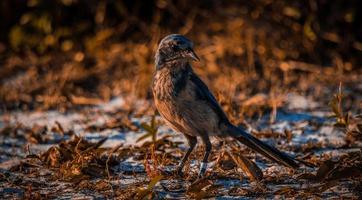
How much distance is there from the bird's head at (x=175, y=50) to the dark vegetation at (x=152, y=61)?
78 centimetres

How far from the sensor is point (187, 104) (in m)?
4.43

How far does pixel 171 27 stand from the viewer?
Answer: 8.20 meters

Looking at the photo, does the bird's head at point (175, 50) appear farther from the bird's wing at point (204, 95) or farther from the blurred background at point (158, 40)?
the blurred background at point (158, 40)

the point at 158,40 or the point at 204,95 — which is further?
the point at 158,40

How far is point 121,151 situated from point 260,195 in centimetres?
140

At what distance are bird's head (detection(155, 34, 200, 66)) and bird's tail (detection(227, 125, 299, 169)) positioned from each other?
2.05 ft

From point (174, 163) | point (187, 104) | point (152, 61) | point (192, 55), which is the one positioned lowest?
point (174, 163)

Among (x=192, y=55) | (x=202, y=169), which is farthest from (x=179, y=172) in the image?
(x=192, y=55)

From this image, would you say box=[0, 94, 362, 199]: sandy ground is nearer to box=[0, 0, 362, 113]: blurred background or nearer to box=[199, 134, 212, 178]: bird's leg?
box=[199, 134, 212, 178]: bird's leg

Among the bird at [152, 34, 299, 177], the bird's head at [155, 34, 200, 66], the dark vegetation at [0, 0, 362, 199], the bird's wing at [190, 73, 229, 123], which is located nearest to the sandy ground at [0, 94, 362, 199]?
the dark vegetation at [0, 0, 362, 199]

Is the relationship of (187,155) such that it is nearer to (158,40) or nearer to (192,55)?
(192,55)

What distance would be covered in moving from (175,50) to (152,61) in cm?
306

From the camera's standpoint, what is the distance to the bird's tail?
4379mm

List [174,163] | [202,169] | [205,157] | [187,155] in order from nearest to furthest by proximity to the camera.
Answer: [202,169] → [205,157] → [187,155] → [174,163]
